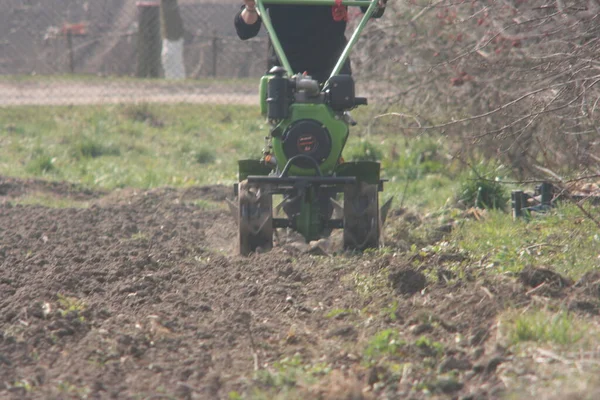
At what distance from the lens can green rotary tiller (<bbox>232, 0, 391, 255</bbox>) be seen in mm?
5047

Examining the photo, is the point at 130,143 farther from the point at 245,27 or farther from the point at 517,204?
the point at 517,204

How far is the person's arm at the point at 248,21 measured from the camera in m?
5.68

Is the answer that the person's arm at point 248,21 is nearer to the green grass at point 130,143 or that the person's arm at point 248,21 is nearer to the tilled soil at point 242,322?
the tilled soil at point 242,322

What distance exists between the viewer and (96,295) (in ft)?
14.5

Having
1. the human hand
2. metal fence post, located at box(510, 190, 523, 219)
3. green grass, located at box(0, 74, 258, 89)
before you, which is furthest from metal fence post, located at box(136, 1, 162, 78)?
metal fence post, located at box(510, 190, 523, 219)

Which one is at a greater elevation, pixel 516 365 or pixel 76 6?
pixel 76 6

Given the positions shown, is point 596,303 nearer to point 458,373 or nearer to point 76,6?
point 458,373

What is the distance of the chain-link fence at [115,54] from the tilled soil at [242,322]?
358 inches

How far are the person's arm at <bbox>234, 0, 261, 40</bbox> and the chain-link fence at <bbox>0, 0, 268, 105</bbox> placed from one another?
7.98 m

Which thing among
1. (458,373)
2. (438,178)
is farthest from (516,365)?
(438,178)

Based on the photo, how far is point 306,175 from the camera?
16.8 ft

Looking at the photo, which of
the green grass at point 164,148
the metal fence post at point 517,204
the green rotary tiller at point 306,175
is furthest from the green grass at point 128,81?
the green rotary tiller at point 306,175

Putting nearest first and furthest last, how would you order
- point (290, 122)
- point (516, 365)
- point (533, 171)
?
point (516, 365) → point (290, 122) → point (533, 171)

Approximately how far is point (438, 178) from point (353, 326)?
485cm
